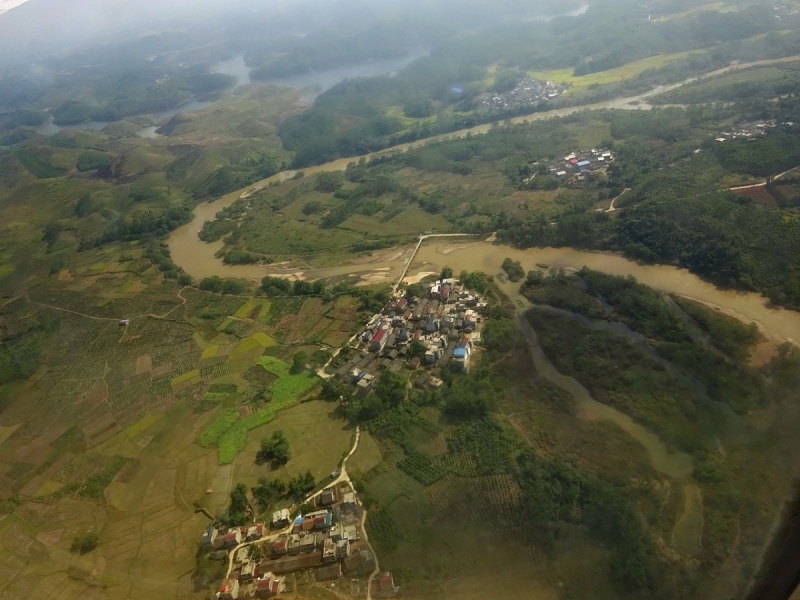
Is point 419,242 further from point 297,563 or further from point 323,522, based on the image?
point 297,563

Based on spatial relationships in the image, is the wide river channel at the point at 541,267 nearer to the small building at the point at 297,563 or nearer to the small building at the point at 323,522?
the small building at the point at 323,522

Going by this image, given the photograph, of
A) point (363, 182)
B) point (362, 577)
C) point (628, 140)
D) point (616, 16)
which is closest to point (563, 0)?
point (616, 16)

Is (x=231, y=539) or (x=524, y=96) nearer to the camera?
(x=231, y=539)

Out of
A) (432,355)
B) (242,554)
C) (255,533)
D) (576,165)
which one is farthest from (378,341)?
(576,165)

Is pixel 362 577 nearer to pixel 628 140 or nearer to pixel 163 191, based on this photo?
pixel 628 140

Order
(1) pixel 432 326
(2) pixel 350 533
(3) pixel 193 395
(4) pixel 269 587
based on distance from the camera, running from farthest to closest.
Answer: (1) pixel 432 326, (3) pixel 193 395, (2) pixel 350 533, (4) pixel 269 587

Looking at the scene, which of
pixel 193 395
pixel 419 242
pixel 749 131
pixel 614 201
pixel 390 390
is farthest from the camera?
pixel 749 131
